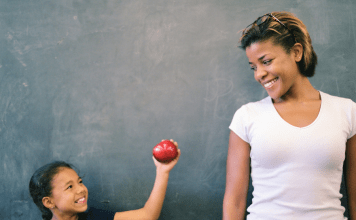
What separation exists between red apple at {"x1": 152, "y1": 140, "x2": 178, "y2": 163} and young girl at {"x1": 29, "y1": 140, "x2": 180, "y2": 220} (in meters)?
0.04

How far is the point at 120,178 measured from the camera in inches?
56.6

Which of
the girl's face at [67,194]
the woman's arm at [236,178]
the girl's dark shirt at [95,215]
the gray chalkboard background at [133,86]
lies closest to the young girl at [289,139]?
the woman's arm at [236,178]

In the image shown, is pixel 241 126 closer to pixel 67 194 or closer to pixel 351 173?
pixel 351 173

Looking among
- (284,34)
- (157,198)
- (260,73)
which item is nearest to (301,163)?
(260,73)

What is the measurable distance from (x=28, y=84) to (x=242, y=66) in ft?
4.52

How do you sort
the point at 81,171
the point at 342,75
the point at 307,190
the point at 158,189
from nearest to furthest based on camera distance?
the point at 307,190 → the point at 158,189 → the point at 342,75 → the point at 81,171

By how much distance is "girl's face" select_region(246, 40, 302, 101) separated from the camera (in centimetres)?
99

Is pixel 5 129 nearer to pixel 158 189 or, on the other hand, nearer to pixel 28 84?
pixel 28 84

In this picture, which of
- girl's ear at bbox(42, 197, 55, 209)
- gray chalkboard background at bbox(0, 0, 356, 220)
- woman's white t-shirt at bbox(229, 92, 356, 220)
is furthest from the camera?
gray chalkboard background at bbox(0, 0, 356, 220)

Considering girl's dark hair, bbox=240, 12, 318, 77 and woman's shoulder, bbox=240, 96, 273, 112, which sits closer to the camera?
girl's dark hair, bbox=240, 12, 318, 77

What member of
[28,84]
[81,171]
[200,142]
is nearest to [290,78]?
[200,142]

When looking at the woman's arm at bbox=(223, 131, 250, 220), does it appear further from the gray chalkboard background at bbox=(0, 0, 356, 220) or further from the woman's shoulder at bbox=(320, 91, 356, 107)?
the woman's shoulder at bbox=(320, 91, 356, 107)

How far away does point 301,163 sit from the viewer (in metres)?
0.98

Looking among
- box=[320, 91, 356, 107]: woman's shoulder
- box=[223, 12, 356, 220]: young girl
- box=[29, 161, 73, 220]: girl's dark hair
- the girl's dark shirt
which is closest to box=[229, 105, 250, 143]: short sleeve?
box=[223, 12, 356, 220]: young girl
